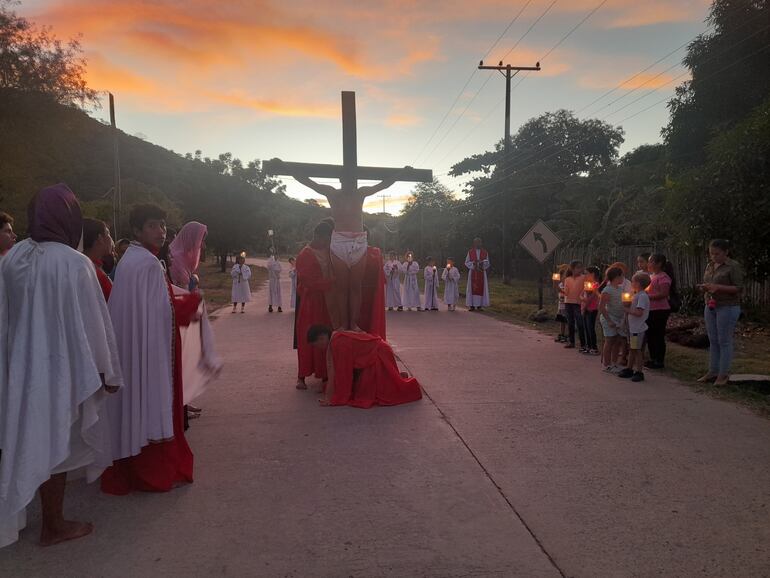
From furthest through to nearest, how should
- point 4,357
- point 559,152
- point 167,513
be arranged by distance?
1. point 559,152
2. point 167,513
3. point 4,357

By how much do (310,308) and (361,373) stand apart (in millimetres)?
1264

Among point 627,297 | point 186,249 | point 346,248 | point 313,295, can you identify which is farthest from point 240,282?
point 627,297

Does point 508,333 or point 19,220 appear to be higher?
point 19,220

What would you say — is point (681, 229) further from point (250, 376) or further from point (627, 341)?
point (250, 376)

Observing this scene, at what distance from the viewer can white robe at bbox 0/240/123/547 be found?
316 centimetres

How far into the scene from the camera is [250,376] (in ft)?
25.2

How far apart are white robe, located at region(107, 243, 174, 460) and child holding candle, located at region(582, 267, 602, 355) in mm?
7266

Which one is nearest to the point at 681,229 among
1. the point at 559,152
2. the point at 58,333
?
the point at 58,333

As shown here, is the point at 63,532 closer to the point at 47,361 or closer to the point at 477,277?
the point at 47,361

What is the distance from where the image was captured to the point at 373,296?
7199 millimetres

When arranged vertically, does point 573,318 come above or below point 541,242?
below

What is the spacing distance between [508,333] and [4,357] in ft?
33.8

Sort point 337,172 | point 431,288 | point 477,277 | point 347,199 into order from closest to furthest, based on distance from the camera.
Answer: point 347,199 → point 337,172 → point 477,277 → point 431,288

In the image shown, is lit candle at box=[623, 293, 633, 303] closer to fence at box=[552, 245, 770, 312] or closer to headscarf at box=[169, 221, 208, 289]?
headscarf at box=[169, 221, 208, 289]
